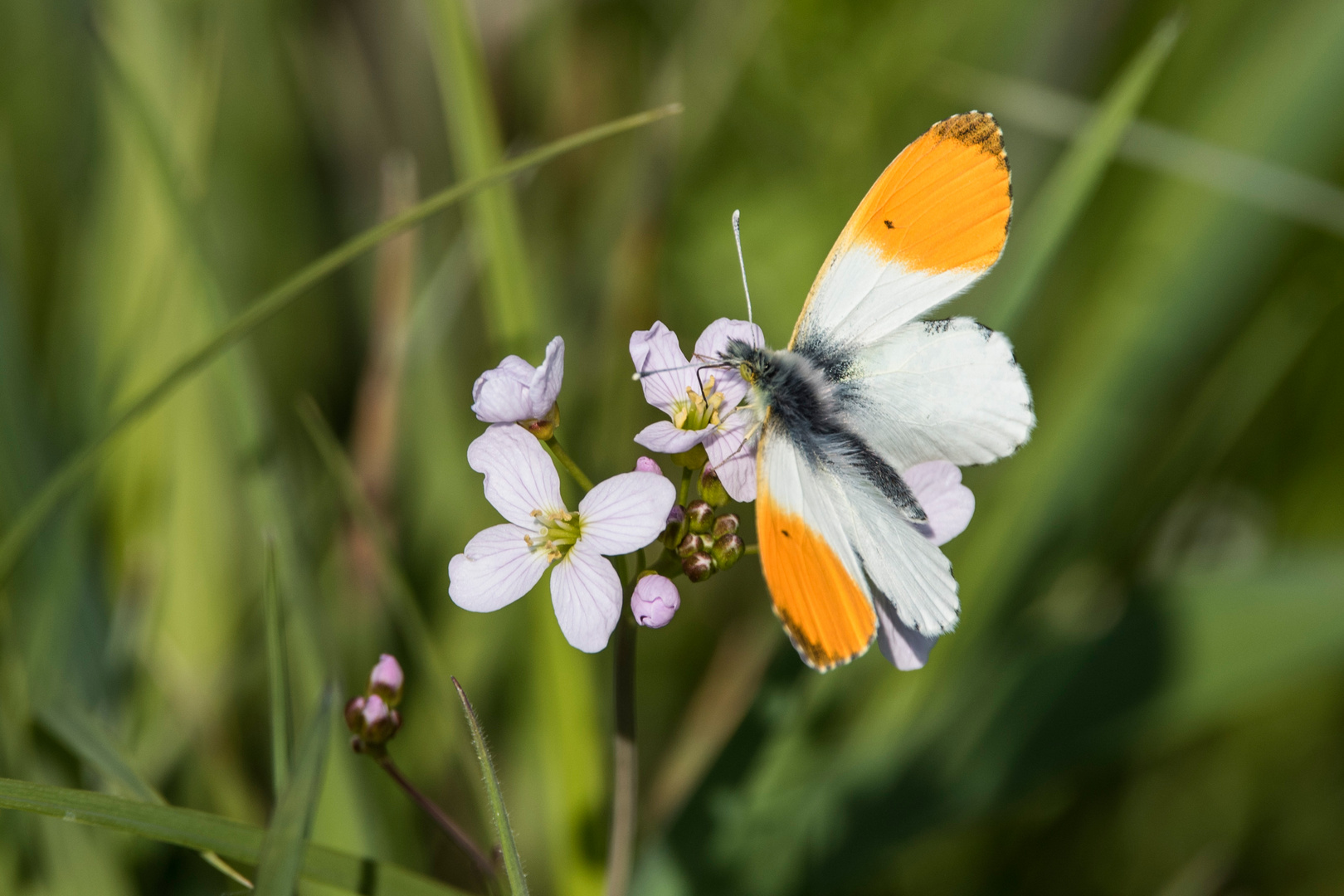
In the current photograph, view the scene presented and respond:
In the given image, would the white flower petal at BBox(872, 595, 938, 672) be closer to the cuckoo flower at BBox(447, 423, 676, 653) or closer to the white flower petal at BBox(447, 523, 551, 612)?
the cuckoo flower at BBox(447, 423, 676, 653)

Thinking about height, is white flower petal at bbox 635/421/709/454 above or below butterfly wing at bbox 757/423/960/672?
above

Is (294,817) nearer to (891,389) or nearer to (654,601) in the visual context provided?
(654,601)

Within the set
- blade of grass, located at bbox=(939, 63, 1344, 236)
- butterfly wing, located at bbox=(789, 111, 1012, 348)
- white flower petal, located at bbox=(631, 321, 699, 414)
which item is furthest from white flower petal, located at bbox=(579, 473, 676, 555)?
blade of grass, located at bbox=(939, 63, 1344, 236)

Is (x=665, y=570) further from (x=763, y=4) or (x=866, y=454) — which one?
(x=763, y=4)

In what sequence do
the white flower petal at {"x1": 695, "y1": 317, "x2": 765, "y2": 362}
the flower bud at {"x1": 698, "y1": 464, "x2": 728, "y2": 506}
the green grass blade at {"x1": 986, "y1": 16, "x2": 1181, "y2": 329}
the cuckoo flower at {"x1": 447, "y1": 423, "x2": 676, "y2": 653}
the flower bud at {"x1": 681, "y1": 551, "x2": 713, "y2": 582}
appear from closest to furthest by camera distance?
the cuckoo flower at {"x1": 447, "y1": 423, "x2": 676, "y2": 653}
the flower bud at {"x1": 681, "y1": 551, "x2": 713, "y2": 582}
the flower bud at {"x1": 698, "y1": 464, "x2": 728, "y2": 506}
the white flower petal at {"x1": 695, "y1": 317, "x2": 765, "y2": 362}
the green grass blade at {"x1": 986, "y1": 16, "x2": 1181, "y2": 329}

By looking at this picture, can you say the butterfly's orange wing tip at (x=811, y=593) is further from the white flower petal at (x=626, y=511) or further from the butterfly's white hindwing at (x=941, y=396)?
the butterfly's white hindwing at (x=941, y=396)

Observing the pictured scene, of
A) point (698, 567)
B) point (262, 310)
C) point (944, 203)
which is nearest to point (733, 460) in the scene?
point (698, 567)

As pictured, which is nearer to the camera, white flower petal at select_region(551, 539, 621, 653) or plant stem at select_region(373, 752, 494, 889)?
white flower petal at select_region(551, 539, 621, 653)
